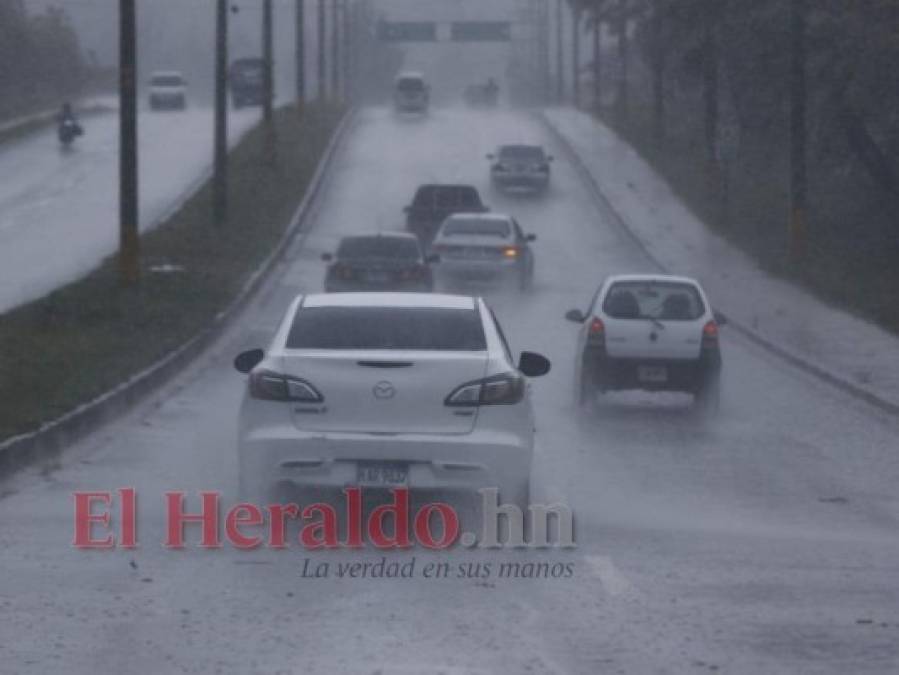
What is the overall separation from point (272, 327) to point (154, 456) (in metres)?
15.0

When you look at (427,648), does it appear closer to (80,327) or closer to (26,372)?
(26,372)

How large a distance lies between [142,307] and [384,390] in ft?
57.1

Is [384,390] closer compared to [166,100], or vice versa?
[384,390]

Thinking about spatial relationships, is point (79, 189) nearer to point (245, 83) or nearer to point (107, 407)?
point (245, 83)

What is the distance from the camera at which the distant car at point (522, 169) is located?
60.8 meters

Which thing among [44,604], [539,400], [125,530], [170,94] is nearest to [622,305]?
[539,400]

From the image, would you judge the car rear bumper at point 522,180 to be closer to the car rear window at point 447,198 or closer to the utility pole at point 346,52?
the car rear window at point 447,198

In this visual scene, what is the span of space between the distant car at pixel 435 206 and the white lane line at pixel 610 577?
34513 millimetres

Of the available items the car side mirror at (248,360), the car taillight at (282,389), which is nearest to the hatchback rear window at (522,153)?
the car side mirror at (248,360)

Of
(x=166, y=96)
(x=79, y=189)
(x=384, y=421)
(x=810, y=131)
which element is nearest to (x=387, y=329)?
(x=384, y=421)

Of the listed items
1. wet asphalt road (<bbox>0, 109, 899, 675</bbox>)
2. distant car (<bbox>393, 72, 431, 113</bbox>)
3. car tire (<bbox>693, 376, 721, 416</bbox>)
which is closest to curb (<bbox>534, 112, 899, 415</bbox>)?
wet asphalt road (<bbox>0, 109, 899, 675</bbox>)

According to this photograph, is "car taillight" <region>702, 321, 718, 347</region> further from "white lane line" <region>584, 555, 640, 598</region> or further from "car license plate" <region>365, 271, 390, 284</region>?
"car license plate" <region>365, 271, 390, 284</region>

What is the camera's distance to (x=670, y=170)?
65125mm

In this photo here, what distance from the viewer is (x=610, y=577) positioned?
11.2 m
